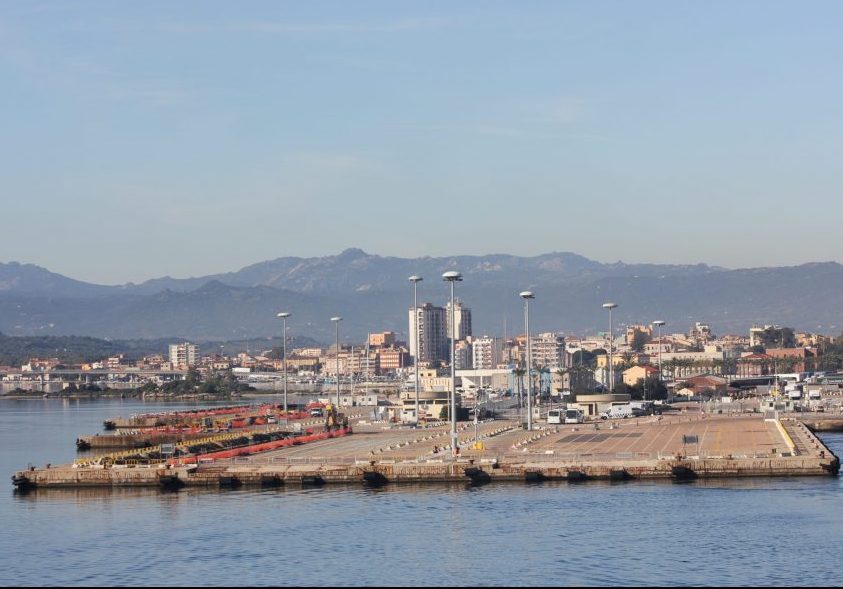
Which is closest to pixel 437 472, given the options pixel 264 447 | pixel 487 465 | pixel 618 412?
pixel 487 465

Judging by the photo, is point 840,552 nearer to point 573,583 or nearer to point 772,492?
point 573,583

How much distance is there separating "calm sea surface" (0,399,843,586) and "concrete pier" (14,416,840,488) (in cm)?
165

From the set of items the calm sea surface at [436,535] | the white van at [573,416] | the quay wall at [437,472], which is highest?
the white van at [573,416]

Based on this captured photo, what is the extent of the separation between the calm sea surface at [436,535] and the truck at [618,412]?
56.3m

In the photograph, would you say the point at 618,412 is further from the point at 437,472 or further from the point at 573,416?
the point at 437,472

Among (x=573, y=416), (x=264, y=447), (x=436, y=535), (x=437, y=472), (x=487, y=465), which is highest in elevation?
(x=573, y=416)

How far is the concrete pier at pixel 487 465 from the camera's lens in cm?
6125

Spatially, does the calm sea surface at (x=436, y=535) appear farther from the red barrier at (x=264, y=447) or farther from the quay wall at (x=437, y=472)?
the red barrier at (x=264, y=447)

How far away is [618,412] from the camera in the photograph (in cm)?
11775

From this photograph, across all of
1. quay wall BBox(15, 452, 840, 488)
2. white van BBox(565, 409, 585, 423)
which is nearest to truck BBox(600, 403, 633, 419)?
white van BBox(565, 409, 585, 423)

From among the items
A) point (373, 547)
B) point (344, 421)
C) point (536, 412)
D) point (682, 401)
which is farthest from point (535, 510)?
point (682, 401)

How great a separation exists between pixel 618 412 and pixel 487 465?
186 feet

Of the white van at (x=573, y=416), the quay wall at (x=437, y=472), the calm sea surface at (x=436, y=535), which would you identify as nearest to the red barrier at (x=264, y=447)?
the quay wall at (x=437, y=472)

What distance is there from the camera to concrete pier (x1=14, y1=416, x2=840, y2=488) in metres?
61.2
